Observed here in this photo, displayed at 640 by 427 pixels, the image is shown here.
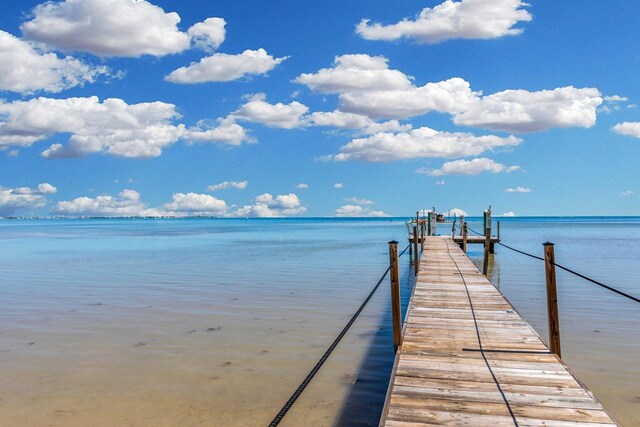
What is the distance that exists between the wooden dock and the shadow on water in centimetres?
81

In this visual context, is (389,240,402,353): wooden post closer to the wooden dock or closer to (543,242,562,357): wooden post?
the wooden dock

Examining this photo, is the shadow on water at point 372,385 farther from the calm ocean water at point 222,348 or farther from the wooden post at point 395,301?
the wooden post at point 395,301

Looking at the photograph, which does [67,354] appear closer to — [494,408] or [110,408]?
[110,408]

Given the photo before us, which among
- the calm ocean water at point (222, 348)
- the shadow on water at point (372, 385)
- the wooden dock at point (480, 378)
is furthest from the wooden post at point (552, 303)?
the shadow on water at point (372, 385)

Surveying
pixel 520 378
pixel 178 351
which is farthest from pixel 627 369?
pixel 178 351

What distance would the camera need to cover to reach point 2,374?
812cm

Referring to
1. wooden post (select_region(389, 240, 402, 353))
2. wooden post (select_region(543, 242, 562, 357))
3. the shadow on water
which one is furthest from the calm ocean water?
wooden post (select_region(543, 242, 562, 357))

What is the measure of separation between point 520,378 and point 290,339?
5429 millimetres

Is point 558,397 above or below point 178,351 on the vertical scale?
above

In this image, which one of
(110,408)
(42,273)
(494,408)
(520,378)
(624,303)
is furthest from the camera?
(42,273)

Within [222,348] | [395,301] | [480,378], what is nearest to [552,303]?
[395,301]

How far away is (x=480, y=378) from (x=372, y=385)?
7.21 feet

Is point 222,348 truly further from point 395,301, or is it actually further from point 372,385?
point 395,301

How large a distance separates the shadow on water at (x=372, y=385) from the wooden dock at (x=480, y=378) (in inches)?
32.0
